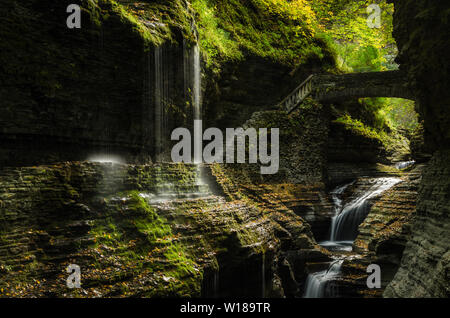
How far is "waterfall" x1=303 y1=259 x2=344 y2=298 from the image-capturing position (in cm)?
952

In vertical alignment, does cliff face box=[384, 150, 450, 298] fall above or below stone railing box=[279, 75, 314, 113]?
below


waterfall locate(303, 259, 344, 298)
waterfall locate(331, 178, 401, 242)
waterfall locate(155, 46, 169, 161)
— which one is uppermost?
waterfall locate(155, 46, 169, 161)

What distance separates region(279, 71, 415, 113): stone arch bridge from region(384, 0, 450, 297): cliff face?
7735 millimetres

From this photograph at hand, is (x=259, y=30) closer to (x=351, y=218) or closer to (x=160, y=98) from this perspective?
(x=160, y=98)

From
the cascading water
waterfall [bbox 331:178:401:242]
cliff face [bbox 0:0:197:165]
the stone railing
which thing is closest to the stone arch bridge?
the stone railing

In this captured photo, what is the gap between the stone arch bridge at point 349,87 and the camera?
14.9 meters

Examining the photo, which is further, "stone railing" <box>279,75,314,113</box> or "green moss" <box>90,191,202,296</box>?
"stone railing" <box>279,75,314,113</box>

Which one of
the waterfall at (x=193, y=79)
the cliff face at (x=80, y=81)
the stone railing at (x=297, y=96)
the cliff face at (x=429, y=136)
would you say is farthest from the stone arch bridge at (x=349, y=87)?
the cliff face at (x=80, y=81)

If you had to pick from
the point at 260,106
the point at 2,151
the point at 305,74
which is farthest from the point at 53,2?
the point at 305,74

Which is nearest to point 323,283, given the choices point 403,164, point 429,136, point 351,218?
point 429,136

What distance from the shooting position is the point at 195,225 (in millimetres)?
8562

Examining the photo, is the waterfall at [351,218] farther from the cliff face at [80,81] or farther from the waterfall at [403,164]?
the cliff face at [80,81]

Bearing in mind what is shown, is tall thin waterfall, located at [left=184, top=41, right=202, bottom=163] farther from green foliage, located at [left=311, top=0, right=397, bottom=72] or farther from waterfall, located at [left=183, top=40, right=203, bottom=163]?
green foliage, located at [left=311, top=0, right=397, bottom=72]

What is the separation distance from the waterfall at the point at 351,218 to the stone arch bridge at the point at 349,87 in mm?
4689
